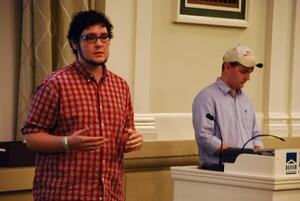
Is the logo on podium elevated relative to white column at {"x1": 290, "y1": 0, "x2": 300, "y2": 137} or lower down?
lower down

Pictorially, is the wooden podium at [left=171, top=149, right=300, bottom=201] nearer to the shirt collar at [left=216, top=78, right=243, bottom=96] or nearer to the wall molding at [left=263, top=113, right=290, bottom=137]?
the shirt collar at [left=216, top=78, right=243, bottom=96]

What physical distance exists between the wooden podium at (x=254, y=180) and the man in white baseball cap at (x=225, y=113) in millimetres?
184

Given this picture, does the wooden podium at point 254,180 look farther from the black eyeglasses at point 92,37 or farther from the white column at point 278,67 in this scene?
the white column at point 278,67

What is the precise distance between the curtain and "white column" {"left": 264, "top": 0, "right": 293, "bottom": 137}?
6.25ft

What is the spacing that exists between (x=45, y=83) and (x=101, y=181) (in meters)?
0.45

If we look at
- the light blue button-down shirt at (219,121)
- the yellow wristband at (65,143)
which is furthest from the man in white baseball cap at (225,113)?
the yellow wristband at (65,143)

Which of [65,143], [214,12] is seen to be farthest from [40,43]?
[214,12]

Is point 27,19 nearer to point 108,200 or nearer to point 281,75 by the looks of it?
point 108,200

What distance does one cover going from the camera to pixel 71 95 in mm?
2906

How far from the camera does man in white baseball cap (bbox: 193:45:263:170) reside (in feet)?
14.1

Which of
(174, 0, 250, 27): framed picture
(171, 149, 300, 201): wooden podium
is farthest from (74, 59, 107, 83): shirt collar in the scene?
(174, 0, 250, 27): framed picture

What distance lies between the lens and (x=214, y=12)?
5316 mm

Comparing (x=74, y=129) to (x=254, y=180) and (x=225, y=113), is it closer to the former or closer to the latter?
(x=254, y=180)

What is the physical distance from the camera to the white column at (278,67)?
223 inches
